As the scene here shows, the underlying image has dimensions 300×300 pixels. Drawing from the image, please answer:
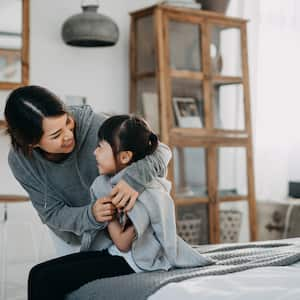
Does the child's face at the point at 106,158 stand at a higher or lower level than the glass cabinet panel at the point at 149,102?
lower

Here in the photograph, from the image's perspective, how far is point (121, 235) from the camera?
2.01m

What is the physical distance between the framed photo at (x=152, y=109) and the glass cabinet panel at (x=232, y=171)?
43 cm

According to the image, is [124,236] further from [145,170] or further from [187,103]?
[187,103]

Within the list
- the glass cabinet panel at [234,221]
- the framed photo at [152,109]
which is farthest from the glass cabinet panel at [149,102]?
the glass cabinet panel at [234,221]

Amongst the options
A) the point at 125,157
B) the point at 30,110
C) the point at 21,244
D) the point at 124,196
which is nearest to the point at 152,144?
the point at 125,157

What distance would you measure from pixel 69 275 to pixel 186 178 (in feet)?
6.79

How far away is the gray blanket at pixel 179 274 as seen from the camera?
179 cm

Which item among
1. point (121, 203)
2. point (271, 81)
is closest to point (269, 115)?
point (271, 81)

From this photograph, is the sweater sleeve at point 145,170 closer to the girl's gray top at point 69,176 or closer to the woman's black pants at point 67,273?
the girl's gray top at point 69,176

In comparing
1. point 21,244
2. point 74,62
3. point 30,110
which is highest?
point 74,62

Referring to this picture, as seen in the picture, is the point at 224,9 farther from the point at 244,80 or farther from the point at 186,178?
the point at 186,178

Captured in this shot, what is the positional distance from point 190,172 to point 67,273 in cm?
210

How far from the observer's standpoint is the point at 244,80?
166 inches

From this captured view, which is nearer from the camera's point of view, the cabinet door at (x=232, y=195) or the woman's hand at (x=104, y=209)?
the woman's hand at (x=104, y=209)
